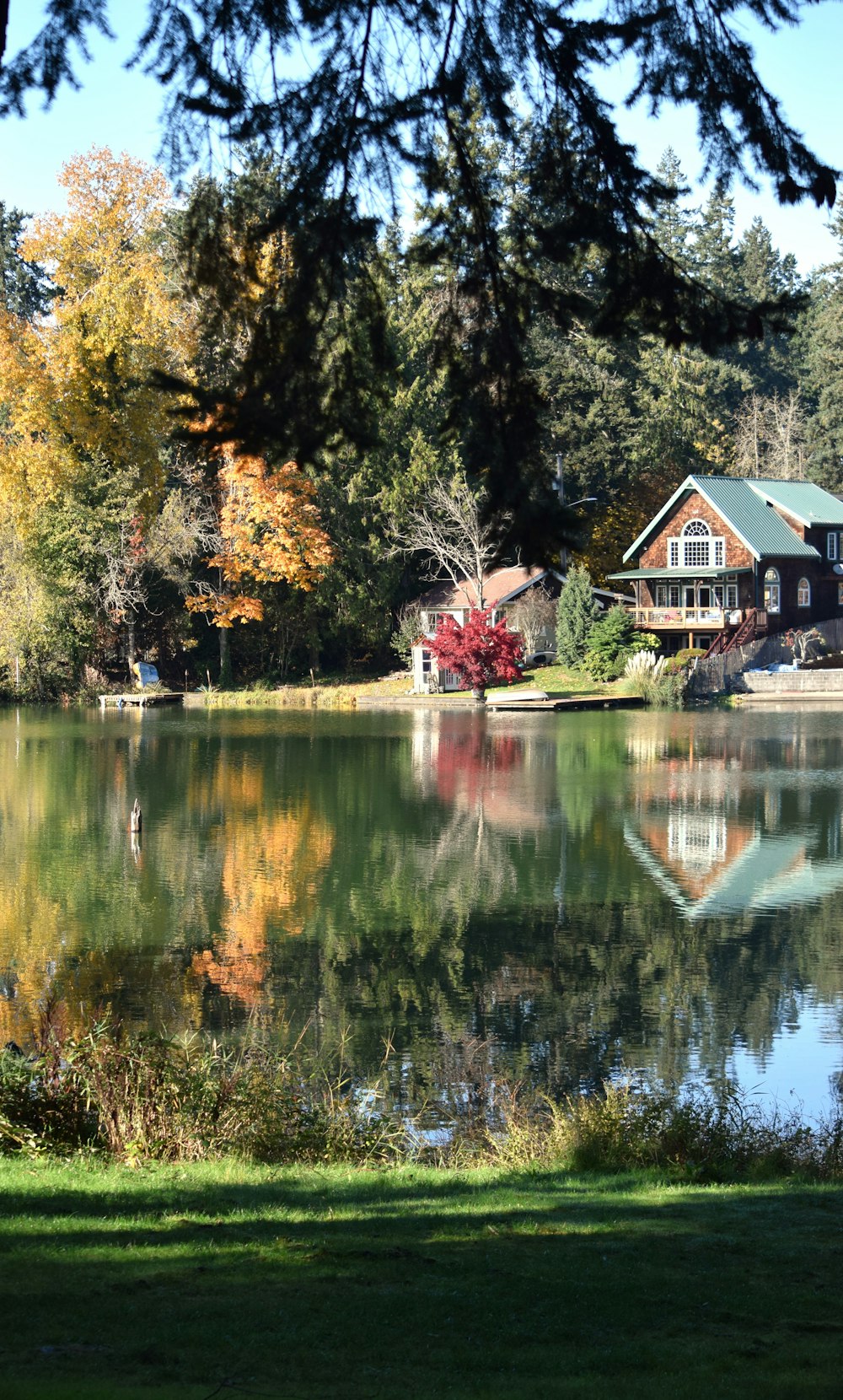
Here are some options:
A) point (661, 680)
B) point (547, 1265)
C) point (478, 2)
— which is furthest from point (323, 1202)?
point (661, 680)

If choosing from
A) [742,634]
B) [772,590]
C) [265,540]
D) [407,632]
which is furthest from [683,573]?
[265,540]

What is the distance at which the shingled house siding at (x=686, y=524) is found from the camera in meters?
56.4

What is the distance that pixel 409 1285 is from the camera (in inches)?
258

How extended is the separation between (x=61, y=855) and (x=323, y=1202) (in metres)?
15.4

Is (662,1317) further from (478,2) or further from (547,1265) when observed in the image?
(478,2)

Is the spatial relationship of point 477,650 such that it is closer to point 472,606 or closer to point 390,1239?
point 472,606

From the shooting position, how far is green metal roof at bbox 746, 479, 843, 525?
58.2 meters

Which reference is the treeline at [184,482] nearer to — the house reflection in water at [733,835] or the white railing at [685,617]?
the white railing at [685,617]

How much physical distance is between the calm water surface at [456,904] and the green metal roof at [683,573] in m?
19.4

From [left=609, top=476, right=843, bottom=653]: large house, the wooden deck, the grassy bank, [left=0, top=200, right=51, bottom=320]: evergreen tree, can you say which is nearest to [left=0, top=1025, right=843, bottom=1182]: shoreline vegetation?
the grassy bank

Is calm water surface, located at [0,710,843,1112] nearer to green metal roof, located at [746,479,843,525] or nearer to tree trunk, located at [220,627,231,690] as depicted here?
tree trunk, located at [220,627,231,690]

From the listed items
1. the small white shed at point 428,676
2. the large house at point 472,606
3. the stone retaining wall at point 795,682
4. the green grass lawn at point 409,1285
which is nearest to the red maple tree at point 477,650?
the small white shed at point 428,676

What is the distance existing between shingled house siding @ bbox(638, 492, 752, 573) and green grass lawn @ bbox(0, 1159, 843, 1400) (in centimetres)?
4943

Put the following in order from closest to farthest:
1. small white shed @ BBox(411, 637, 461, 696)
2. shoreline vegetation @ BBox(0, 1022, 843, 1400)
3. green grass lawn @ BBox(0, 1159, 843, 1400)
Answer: green grass lawn @ BBox(0, 1159, 843, 1400) → shoreline vegetation @ BBox(0, 1022, 843, 1400) → small white shed @ BBox(411, 637, 461, 696)
